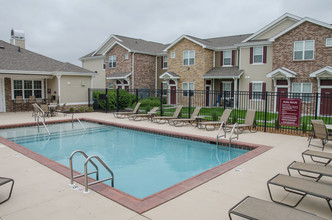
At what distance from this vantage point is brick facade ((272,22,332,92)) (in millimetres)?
Result: 18078

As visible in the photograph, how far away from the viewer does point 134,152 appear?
984 cm

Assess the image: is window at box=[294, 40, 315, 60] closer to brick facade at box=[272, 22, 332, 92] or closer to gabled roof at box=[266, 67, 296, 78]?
brick facade at box=[272, 22, 332, 92]

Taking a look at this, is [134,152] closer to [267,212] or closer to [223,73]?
[267,212]

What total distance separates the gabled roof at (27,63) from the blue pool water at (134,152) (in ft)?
25.2

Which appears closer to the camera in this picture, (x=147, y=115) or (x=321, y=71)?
(x=147, y=115)

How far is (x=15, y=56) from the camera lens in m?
21.5

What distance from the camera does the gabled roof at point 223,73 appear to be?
22.7 metres

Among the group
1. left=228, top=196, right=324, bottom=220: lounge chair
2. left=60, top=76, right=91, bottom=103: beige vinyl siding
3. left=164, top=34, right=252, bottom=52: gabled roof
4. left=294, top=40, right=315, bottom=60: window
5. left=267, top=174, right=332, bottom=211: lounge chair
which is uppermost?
left=164, top=34, right=252, bottom=52: gabled roof

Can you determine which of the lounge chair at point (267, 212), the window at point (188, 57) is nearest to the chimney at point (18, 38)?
the window at point (188, 57)

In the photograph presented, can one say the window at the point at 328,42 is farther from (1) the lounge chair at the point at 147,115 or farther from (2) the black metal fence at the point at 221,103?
(1) the lounge chair at the point at 147,115

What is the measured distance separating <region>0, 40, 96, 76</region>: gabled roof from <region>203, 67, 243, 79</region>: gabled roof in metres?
10.7

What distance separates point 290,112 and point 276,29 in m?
12.8

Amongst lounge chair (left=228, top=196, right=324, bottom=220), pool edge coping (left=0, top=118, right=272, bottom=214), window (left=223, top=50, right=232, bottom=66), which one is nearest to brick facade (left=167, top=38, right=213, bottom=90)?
window (left=223, top=50, right=232, bottom=66)

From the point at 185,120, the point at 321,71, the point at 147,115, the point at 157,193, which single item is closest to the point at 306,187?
the point at 157,193
